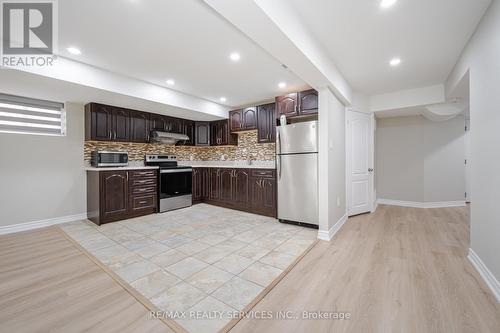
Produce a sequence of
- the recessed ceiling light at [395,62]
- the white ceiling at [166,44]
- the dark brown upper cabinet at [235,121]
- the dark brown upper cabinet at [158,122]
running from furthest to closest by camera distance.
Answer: the dark brown upper cabinet at [235,121]
the dark brown upper cabinet at [158,122]
the recessed ceiling light at [395,62]
the white ceiling at [166,44]

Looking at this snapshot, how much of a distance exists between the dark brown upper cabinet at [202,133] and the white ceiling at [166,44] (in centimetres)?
180

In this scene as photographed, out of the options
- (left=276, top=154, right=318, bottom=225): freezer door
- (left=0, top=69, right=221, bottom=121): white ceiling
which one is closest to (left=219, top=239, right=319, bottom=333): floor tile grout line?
(left=276, top=154, right=318, bottom=225): freezer door

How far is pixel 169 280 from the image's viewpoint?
1.94 metres

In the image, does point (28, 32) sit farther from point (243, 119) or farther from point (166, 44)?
point (243, 119)

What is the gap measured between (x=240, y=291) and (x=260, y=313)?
0.30 m

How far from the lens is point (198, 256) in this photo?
2.41 metres

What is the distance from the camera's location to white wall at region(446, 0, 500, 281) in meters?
1.75

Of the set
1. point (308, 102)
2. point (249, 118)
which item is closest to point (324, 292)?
point (308, 102)

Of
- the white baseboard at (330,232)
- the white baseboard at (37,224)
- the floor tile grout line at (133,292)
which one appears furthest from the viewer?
the white baseboard at (37,224)

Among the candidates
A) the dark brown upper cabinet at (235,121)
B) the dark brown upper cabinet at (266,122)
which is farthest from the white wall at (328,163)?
the dark brown upper cabinet at (235,121)

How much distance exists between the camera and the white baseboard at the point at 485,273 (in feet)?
5.59

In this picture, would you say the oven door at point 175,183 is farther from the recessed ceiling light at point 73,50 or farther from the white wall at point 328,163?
the white wall at point 328,163

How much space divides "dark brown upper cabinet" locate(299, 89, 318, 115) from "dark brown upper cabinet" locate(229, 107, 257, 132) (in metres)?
1.20

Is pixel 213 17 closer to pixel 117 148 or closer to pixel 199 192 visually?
pixel 117 148
